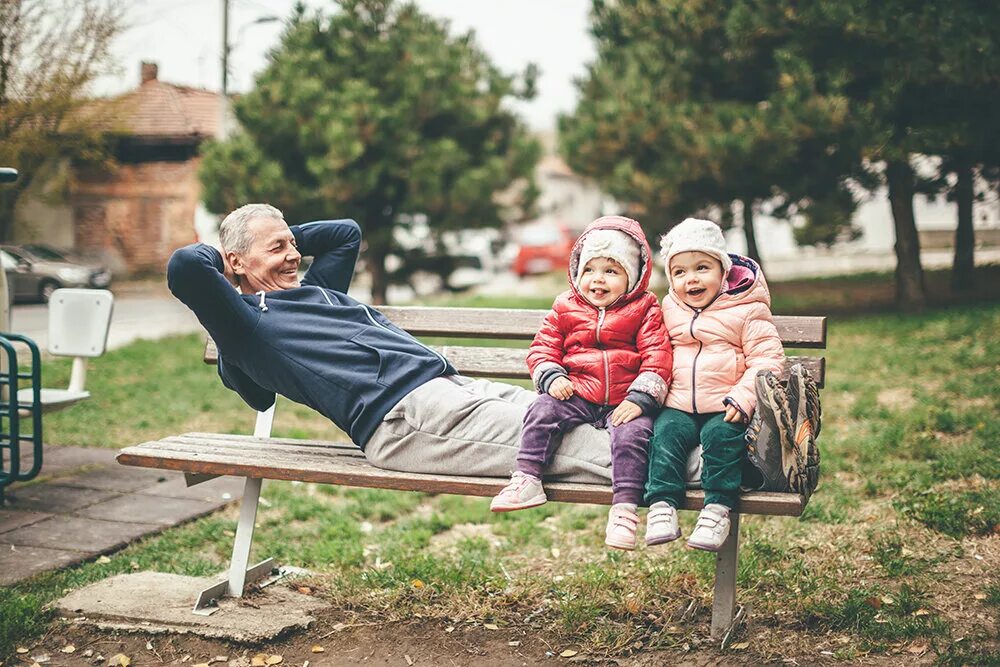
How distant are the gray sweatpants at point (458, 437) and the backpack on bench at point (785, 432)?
50 centimetres

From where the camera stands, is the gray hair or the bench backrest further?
the bench backrest

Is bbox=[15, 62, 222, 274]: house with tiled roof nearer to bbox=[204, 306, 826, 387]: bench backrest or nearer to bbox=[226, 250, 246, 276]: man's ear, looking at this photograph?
bbox=[204, 306, 826, 387]: bench backrest

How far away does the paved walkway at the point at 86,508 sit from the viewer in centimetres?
420

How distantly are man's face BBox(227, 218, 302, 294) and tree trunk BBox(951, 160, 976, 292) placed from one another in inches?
405

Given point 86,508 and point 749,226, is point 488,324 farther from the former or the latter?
point 749,226

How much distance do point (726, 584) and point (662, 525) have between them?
1.60ft

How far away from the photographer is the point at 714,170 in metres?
11.2

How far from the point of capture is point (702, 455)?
2.83 meters

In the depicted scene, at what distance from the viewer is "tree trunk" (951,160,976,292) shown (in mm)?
11727

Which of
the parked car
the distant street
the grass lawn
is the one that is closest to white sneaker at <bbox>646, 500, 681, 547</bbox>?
the grass lawn

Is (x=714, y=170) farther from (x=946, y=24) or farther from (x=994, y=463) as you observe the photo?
(x=994, y=463)

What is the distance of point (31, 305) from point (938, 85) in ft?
56.1

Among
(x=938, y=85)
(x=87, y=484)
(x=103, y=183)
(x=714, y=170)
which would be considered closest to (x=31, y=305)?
(x=103, y=183)

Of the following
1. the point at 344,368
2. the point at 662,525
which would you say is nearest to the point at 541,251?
the point at 344,368
